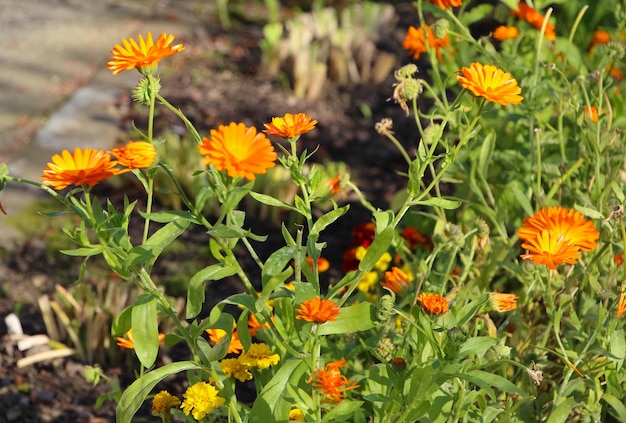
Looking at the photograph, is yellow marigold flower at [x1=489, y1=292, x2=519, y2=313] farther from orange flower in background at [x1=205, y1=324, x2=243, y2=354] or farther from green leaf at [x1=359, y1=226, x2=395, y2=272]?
orange flower in background at [x1=205, y1=324, x2=243, y2=354]

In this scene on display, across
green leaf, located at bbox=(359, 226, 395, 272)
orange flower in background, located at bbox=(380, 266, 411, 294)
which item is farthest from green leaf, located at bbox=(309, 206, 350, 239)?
orange flower in background, located at bbox=(380, 266, 411, 294)

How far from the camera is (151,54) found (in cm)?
154

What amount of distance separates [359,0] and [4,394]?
3.47 meters

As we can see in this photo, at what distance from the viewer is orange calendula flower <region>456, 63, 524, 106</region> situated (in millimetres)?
1569

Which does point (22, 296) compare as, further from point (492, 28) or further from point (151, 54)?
point (492, 28)

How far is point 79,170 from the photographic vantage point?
58.7 inches

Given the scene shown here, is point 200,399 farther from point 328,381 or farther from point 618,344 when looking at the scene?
point 618,344

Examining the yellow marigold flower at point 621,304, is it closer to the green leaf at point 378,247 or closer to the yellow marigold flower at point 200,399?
the green leaf at point 378,247

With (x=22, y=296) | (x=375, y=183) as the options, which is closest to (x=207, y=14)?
(x=375, y=183)

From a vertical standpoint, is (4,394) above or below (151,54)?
below

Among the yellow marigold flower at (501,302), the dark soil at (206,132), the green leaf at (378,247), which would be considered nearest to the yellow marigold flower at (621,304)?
the yellow marigold flower at (501,302)

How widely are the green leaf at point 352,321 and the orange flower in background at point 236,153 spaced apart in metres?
0.37

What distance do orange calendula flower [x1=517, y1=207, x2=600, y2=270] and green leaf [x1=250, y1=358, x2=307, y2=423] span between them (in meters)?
0.48

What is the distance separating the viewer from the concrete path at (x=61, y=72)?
12.1 feet
